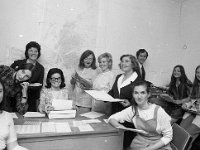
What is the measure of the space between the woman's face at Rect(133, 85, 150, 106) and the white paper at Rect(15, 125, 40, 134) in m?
0.96

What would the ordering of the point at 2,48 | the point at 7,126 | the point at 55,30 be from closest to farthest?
the point at 7,126 < the point at 2,48 < the point at 55,30

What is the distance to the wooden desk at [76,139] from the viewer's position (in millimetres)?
1676

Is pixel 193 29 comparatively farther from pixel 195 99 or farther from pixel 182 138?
pixel 182 138

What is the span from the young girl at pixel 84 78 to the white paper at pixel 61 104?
0.93 meters

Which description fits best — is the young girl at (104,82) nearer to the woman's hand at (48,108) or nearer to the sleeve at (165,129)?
the woman's hand at (48,108)

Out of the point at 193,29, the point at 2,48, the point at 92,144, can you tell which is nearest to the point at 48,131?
the point at 92,144

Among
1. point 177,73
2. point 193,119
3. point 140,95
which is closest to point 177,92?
point 177,73

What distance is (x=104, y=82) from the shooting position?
9.73 feet

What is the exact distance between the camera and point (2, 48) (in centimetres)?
326

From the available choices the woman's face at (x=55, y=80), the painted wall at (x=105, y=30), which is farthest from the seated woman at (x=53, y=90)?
the painted wall at (x=105, y=30)

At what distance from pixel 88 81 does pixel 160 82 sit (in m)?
2.17

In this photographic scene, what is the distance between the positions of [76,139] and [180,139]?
918mm

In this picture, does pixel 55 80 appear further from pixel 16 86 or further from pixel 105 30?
pixel 105 30

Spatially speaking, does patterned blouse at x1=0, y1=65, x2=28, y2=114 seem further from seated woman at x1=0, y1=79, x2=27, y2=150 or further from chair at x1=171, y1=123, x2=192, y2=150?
chair at x1=171, y1=123, x2=192, y2=150
